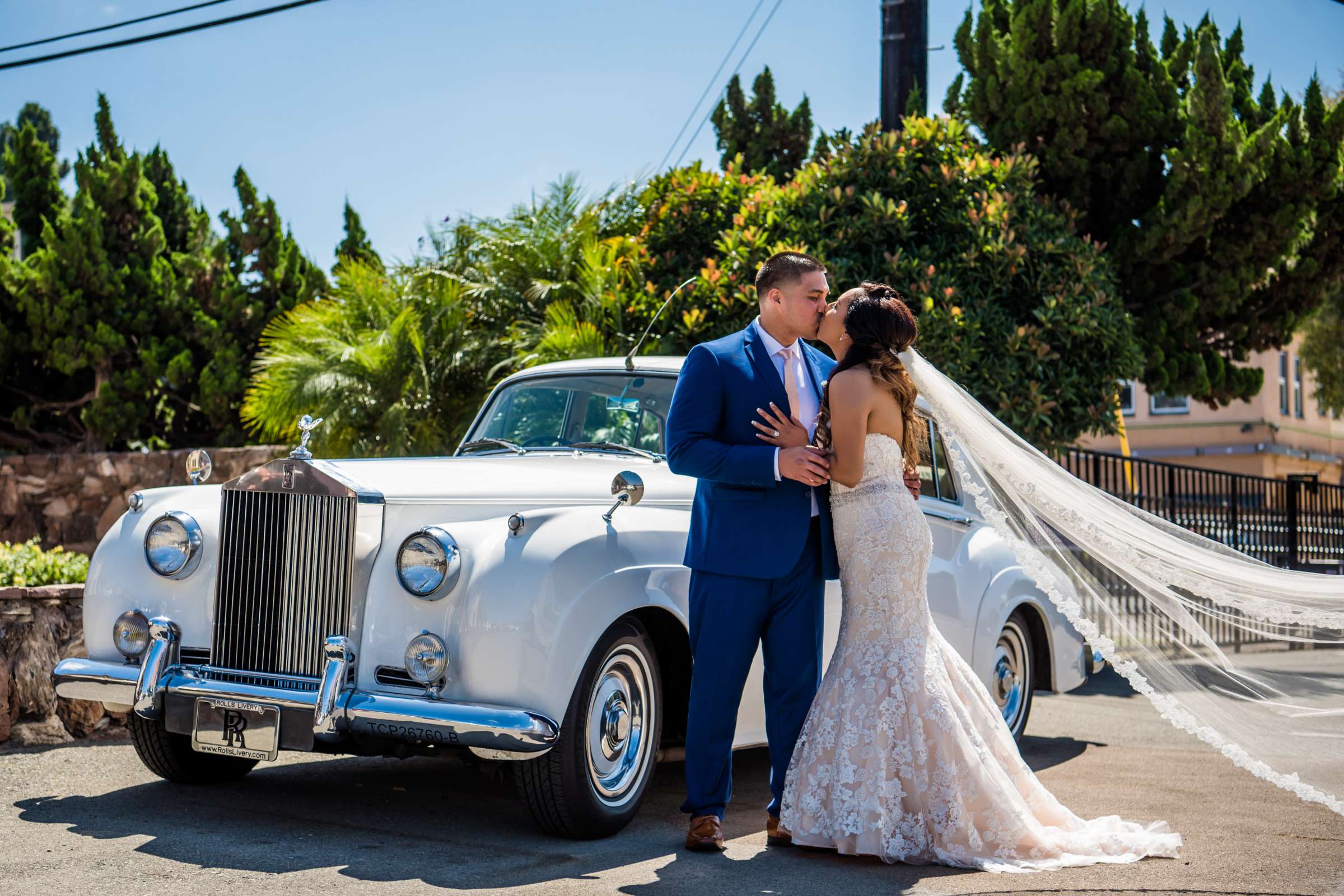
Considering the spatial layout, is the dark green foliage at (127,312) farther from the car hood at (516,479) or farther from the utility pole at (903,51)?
the car hood at (516,479)

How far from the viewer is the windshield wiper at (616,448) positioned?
582 cm

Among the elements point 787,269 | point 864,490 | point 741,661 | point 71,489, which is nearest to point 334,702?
point 741,661

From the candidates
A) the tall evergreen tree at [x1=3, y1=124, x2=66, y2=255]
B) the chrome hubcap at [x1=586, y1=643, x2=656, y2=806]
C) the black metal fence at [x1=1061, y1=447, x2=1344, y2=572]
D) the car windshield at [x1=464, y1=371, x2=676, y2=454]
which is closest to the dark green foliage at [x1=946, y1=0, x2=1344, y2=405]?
the black metal fence at [x1=1061, y1=447, x2=1344, y2=572]

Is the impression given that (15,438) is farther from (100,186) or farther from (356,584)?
(356,584)

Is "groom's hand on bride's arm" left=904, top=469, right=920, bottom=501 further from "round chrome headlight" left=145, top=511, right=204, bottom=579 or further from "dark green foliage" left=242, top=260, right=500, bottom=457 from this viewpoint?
"dark green foliage" left=242, top=260, right=500, bottom=457

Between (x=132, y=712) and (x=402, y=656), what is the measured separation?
1.39 meters

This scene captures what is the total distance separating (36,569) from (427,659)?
3.88 m

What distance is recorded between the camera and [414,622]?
4.54m

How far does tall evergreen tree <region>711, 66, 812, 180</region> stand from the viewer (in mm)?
15586

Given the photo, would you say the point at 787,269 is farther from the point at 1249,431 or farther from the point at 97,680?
the point at 1249,431

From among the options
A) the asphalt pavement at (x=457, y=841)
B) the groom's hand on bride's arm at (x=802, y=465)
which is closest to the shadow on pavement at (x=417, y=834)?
the asphalt pavement at (x=457, y=841)

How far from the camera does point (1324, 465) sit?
36.0 metres

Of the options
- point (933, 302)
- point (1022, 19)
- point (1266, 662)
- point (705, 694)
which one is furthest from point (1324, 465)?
point (705, 694)

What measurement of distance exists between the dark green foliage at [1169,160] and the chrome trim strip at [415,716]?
29.9 feet
